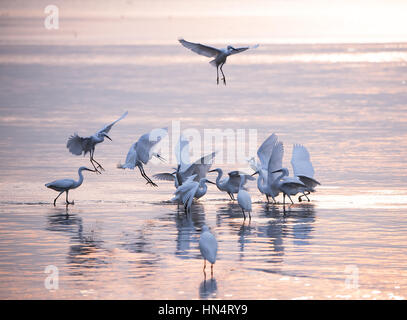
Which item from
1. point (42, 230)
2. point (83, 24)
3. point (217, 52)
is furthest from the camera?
point (83, 24)

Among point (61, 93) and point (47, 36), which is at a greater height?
point (47, 36)

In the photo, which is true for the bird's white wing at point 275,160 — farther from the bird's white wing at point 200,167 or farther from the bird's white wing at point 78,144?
the bird's white wing at point 78,144

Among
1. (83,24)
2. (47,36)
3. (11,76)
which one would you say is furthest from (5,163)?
(83,24)

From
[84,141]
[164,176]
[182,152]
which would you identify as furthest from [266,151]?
[84,141]

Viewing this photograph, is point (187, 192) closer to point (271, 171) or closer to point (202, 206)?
point (202, 206)

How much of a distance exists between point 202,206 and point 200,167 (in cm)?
104

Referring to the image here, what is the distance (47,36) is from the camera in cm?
12500

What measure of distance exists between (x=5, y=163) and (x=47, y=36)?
9606 centimetres

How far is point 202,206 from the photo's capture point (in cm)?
2480

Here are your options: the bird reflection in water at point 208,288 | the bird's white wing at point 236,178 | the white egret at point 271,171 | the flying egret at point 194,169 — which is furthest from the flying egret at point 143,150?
the bird reflection in water at point 208,288
